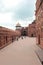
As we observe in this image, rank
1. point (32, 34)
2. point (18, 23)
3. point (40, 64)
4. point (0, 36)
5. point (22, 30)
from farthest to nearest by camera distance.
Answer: point (18, 23) < point (22, 30) < point (32, 34) < point (0, 36) < point (40, 64)

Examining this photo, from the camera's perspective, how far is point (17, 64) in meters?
9.32

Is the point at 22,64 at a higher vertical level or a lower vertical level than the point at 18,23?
lower

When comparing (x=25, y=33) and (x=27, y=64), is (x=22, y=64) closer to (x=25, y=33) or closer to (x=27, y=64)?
(x=27, y=64)

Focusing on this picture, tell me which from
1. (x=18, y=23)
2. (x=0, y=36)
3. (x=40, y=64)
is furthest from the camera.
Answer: (x=18, y=23)

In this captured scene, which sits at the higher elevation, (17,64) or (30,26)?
(30,26)

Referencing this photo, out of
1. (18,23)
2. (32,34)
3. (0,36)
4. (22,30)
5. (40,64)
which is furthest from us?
(18,23)

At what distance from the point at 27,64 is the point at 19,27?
6730cm

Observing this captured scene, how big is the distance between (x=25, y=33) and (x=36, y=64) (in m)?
65.7

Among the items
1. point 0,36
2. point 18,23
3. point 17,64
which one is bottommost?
point 17,64

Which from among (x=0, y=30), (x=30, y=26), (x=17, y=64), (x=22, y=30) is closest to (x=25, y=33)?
(x=22, y=30)

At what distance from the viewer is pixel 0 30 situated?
1775 cm

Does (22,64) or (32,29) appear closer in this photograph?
(22,64)

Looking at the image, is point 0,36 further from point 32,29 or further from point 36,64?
point 32,29

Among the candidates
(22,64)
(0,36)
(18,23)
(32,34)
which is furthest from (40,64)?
(18,23)
